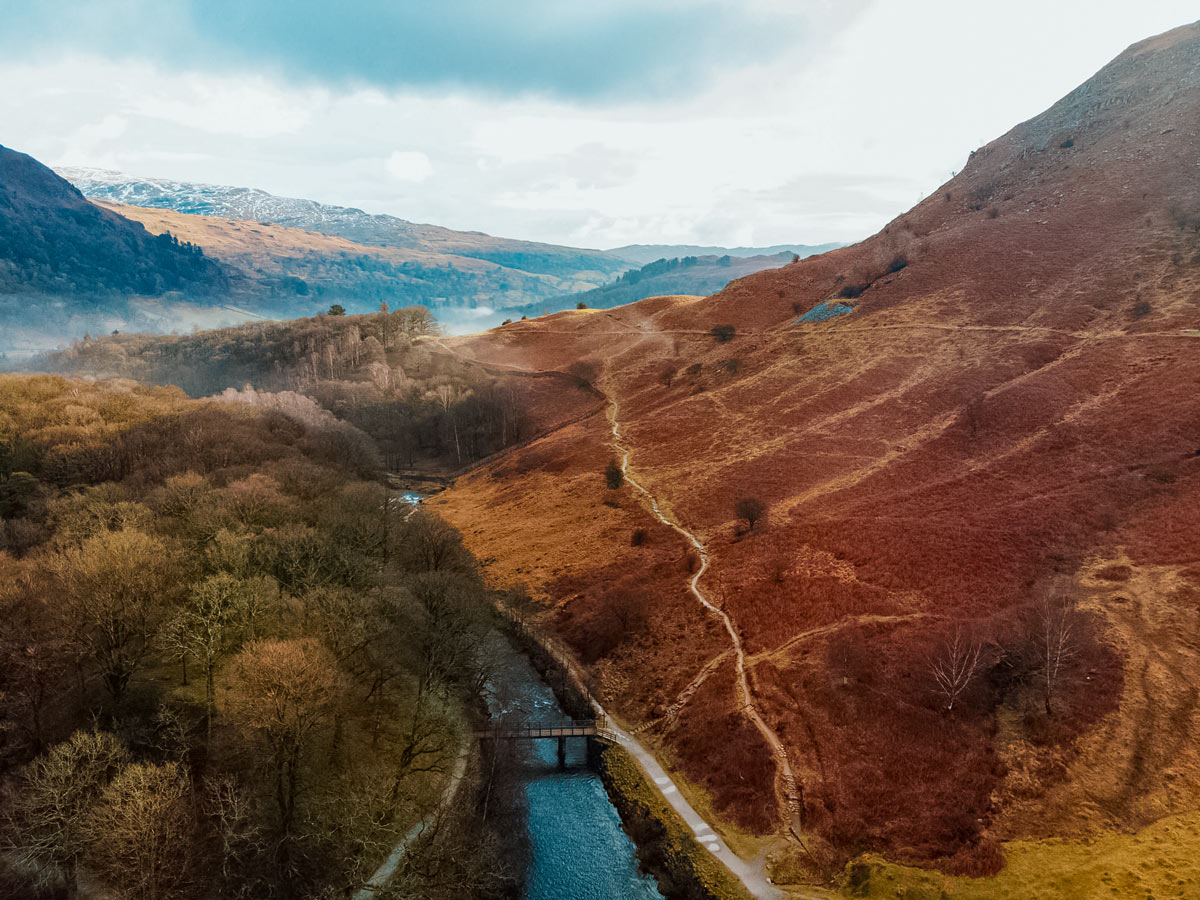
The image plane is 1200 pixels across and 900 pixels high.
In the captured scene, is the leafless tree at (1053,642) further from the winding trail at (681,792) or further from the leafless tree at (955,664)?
the winding trail at (681,792)

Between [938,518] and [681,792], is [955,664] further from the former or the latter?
[681,792]

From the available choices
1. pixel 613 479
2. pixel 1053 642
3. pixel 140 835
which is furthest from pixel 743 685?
pixel 613 479

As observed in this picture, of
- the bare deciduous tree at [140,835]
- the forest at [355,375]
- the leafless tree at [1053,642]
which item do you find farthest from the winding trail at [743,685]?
the forest at [355,375]

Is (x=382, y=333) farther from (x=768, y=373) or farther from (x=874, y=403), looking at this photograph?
(x=874, y=403)

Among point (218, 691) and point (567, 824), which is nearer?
point (218, 691)

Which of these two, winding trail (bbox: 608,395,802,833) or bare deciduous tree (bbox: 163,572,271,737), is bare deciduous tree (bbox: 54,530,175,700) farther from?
winding trail (bbox: 608,395,802,833)
